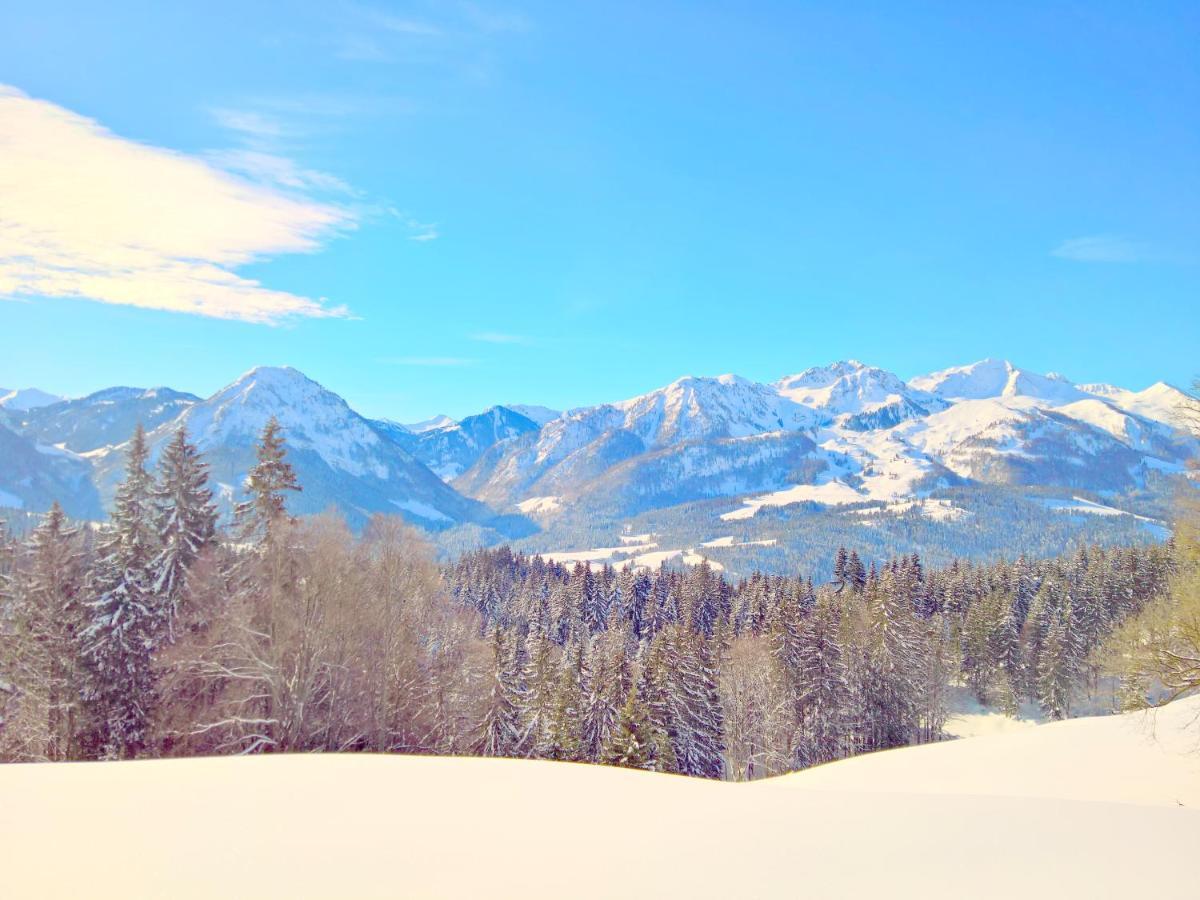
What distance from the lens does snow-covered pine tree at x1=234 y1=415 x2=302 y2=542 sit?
21.8 meters

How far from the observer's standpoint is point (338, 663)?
1855 centimetres

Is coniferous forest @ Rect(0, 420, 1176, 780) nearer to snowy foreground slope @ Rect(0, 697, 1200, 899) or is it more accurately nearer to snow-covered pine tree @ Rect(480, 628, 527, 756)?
snow-covered pine tree @ Rect(480, 628, 527, 756)

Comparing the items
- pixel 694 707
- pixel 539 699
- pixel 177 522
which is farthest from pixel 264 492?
pixel 694 707

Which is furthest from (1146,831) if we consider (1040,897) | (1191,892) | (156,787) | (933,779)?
(156,787)

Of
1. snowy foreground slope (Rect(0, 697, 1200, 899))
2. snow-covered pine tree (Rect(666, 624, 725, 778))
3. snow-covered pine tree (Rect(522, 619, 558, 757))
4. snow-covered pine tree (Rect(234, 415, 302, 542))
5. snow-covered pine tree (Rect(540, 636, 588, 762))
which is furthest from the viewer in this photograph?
snow-covered pine tree (Rect(666, 624, 725, 778))

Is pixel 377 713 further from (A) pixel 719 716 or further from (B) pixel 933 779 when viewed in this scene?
(A) pixel 719 716

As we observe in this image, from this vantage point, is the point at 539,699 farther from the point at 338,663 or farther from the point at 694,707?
the point at 338,663

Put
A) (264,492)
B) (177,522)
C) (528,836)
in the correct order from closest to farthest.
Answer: (528,836), (177,522), (264,492)

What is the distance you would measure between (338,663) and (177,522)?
8.25m

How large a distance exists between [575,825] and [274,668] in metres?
12.5

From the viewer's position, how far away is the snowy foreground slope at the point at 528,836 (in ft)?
18.7

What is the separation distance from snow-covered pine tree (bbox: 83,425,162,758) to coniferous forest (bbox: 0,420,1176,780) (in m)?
0.06

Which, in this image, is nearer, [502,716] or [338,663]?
[338,663]

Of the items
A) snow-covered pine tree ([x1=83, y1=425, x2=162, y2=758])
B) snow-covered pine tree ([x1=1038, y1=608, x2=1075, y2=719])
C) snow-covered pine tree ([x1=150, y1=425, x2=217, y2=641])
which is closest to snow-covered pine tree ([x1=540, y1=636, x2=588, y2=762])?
snow-covered pine tree ([x1=83, y1=425, x2=162, y2=758])
